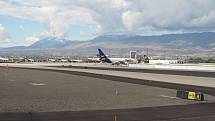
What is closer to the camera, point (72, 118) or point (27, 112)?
point (72, 118)

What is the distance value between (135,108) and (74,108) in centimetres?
320

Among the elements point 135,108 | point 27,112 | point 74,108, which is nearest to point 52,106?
point 74,108

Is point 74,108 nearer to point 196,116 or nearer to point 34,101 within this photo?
point 34,101

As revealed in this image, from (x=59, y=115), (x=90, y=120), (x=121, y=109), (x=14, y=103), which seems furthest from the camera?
(x=14, y=103)

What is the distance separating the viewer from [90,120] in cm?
1689

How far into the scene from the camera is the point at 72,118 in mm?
17469

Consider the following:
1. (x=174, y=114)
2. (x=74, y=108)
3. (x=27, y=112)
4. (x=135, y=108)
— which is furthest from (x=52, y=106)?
(x=174, y=114)

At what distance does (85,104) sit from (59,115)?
506 centimetres

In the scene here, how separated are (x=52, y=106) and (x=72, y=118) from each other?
191 inches

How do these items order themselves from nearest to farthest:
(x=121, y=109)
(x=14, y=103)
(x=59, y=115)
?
(x=59, y=115) < (x=121, y=109) < (x=14, y=103)

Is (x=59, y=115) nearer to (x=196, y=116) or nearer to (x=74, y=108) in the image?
(x=74, y=108)

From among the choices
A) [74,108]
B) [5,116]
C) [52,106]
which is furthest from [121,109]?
[5,116]

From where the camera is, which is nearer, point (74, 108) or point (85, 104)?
point (74, 108)

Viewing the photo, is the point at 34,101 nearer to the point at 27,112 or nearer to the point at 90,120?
the point at 27,112
